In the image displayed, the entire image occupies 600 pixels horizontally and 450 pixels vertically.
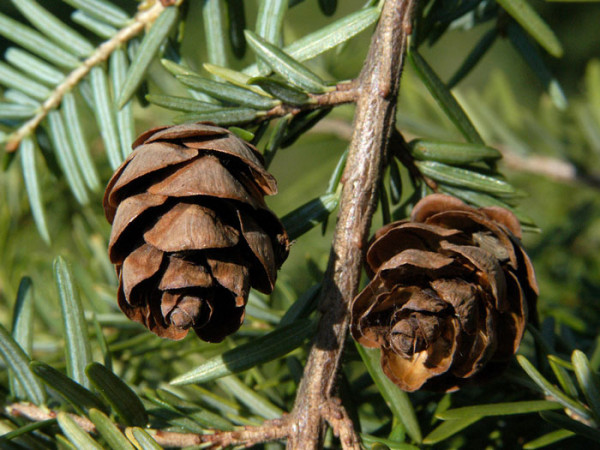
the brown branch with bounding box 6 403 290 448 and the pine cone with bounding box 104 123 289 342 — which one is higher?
the pine cone with bounding box 104 123 289 342

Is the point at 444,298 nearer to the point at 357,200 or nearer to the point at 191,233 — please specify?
the point at 357,200

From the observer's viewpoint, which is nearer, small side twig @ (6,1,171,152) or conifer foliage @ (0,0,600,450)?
conifer foliage @ (0,0,600,450)

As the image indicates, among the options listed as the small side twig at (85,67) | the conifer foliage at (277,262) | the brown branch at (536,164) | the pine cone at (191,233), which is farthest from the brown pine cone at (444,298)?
the brown branch at (536,164)

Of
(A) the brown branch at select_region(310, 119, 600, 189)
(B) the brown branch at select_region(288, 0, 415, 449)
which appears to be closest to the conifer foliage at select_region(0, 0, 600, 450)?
(B) the brown branch at select_region(288, 0, 415, 449)

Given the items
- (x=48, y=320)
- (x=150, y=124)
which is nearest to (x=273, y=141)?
(x=48, y=320)

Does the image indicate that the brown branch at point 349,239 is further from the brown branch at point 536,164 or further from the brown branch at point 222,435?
the brown branch at point 536,164

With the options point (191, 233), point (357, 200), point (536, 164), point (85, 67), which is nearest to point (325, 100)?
point (357, 200)

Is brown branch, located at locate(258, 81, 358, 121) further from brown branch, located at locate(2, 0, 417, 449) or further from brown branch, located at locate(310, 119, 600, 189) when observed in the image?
brown branch, located at locate(310, 119, 600, 189)
